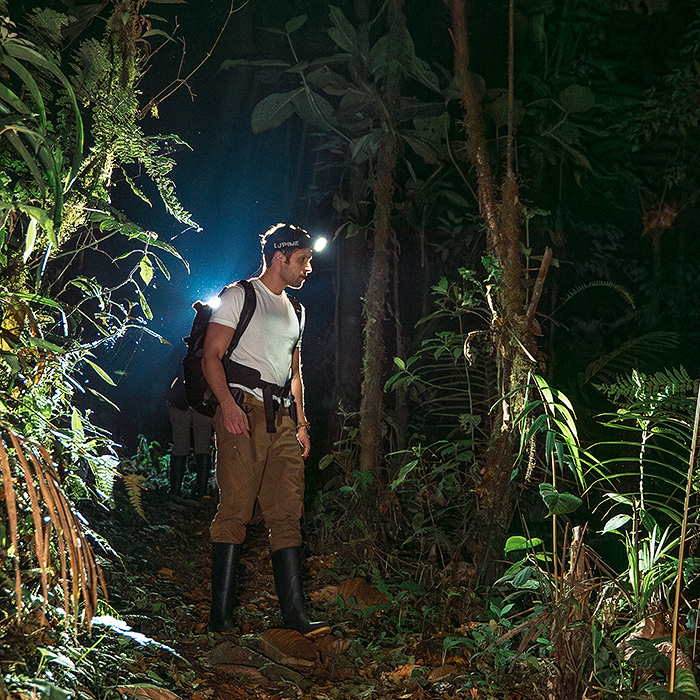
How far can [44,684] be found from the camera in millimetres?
1542

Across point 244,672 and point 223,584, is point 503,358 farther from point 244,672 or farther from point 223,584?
point 244,672

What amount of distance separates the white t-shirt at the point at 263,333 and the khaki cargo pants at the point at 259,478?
17 cm

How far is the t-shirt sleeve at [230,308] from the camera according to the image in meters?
3.44

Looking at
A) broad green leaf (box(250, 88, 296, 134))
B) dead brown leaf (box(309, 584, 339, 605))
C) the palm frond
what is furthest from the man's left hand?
broad green leaf (box(250, 88, 296, 134))

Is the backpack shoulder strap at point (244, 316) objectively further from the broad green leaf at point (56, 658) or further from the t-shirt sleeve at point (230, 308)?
the broad green leaf at point (56, 658)

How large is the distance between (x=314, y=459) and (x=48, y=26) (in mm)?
4178

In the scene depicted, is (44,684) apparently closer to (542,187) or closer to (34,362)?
(34,362)

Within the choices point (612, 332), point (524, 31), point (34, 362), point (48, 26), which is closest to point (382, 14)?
point (524, 31)

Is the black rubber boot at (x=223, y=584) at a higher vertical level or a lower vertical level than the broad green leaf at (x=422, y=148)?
lower

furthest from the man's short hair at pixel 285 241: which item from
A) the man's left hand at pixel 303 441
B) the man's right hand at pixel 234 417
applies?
the man's left hand at pixel 303 441

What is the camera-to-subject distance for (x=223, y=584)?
3406 mm

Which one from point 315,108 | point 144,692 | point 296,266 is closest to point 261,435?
point 296,266

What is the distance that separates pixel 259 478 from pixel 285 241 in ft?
3.86

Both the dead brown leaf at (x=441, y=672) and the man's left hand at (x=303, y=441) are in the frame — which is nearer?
the dead brown leaf at (x=441, y=672)
